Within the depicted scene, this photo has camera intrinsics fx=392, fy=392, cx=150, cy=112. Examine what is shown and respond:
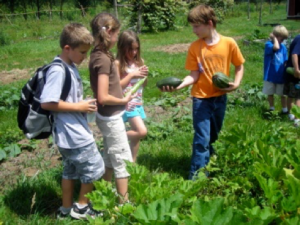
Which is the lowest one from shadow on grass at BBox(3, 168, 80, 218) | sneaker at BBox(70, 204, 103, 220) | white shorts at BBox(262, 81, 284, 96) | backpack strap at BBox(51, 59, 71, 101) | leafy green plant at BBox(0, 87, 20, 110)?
leafy green plant at BBox(0, 87, 20, 110)

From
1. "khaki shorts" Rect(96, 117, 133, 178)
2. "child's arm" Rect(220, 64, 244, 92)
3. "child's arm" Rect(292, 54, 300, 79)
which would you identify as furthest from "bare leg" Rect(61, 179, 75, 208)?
"child's arm" Rect(292, 54, 300, 79)

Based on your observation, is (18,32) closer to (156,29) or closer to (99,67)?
(156,29)

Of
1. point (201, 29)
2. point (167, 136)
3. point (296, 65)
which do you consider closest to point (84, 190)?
point (201, 29)

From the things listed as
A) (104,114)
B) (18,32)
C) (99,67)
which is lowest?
(18,32)

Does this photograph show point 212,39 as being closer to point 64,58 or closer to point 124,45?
point 124,45

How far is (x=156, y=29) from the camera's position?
20391mm

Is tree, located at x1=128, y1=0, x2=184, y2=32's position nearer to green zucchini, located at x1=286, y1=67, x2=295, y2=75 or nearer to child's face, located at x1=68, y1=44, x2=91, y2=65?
green zucchini, located at x1=286, y1=67, x2=295, y2=75

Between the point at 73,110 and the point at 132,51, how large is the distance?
129cm

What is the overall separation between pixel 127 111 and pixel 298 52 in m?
3.27

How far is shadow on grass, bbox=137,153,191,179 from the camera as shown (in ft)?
14.4

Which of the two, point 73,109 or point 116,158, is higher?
point 73,109

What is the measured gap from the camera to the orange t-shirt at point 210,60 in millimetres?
3918

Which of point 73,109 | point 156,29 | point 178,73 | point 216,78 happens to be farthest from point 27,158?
point 156,29

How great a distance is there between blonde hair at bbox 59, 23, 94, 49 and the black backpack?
17 centimetres
